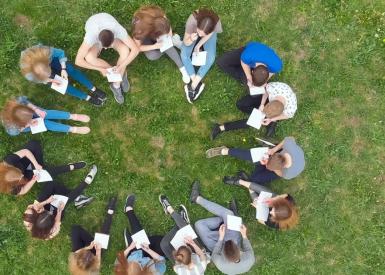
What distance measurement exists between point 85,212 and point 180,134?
7.27 ft

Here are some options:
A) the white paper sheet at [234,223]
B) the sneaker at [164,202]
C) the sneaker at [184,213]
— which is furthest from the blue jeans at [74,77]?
the white paper sheet at [234,223]

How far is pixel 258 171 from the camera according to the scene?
789 cm

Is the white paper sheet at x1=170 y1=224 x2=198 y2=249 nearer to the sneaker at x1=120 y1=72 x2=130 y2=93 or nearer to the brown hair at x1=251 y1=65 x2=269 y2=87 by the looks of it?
the sneaker at x1=120 y1=72 x2=130 y2=93

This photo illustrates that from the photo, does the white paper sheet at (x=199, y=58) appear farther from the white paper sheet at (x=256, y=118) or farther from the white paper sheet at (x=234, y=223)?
the white paper sheet at (x=234, y=223)

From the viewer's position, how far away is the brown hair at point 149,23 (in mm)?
6953

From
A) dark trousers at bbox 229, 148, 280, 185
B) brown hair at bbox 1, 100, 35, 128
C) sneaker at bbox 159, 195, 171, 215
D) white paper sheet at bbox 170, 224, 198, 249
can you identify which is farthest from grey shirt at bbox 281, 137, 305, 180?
brown hair at bbox 1, 100, 35, 128

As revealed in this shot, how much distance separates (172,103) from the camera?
27.1ft

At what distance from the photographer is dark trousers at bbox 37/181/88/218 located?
7.75 metres

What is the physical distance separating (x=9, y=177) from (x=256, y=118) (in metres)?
4.03

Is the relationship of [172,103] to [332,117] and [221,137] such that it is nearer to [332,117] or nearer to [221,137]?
[221,137]

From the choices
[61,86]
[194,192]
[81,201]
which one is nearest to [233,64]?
[194,192]

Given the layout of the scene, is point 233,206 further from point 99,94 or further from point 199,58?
point 99,94

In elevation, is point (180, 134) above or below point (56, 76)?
below

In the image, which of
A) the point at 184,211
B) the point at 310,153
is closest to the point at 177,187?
the point at 184,211
